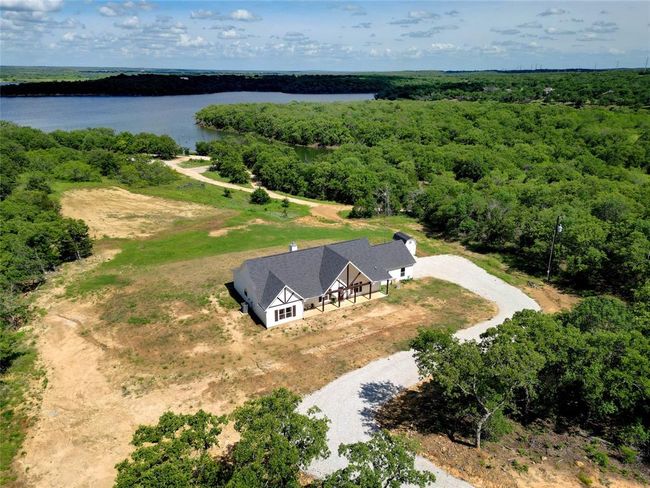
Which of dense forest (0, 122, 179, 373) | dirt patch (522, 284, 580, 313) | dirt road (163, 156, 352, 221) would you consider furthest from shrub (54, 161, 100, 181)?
dirt patch (522, 284, 580, 313)

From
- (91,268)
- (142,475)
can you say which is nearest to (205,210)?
(91,268)

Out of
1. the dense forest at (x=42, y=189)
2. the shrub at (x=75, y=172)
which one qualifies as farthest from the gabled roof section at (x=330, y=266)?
the shrub at (x=75, y=172)

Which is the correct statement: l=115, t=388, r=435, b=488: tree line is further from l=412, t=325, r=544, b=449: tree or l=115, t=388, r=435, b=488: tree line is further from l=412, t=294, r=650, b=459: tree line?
l=412, t=294, r=650, b=459: tree line

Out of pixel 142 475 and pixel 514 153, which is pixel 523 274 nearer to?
pixel 142 475

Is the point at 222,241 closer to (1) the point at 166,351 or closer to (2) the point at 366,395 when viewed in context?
(1) the point at 166,351

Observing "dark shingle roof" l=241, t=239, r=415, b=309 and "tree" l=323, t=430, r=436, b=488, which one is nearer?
"tree" l=323, t=430, r=436, b=488

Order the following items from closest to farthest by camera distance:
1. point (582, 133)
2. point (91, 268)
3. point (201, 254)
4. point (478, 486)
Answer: point (478, 486)
point (91, 268)
point (201, 254)
point (582, 133)

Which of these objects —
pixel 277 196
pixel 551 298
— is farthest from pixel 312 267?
pixel 277 196
